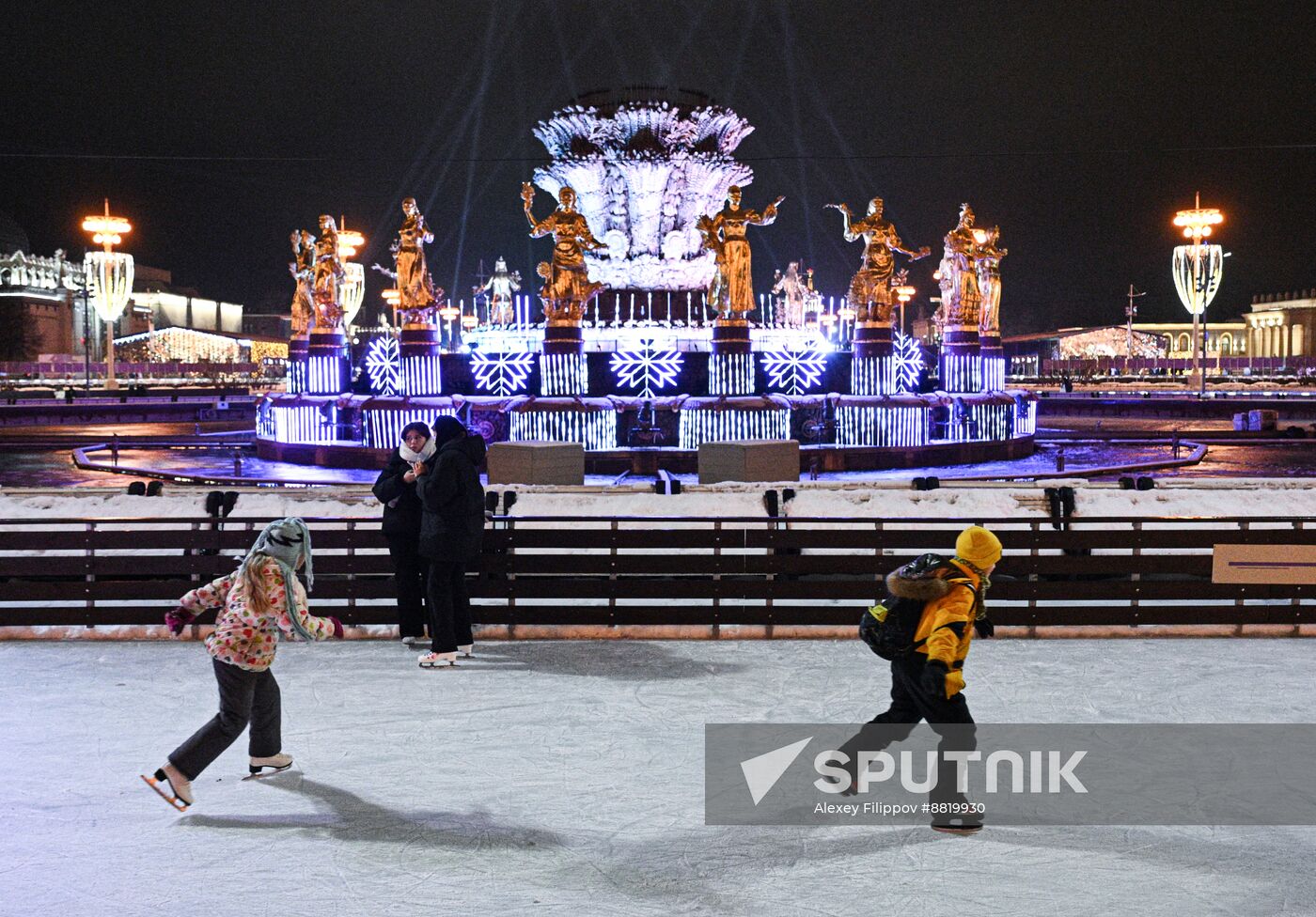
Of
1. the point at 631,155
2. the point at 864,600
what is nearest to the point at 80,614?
the point at 864,600

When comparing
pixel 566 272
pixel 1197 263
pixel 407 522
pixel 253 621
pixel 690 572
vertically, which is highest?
pixel 1197 263

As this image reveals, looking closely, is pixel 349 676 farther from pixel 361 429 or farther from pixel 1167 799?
pixel 361 429

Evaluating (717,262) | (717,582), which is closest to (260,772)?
(717,582)

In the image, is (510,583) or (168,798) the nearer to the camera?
(168,798)

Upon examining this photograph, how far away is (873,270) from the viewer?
88.3 ft

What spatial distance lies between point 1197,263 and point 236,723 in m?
63.2

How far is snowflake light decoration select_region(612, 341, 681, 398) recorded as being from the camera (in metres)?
26.0

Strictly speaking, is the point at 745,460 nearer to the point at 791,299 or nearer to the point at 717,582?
the point at 717,582

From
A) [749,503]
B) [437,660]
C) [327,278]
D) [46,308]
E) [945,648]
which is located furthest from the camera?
[46,308]

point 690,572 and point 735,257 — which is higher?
point 735,257

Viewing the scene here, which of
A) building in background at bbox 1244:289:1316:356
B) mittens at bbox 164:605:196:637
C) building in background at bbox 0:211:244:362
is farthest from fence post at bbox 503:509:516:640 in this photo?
building in background at bbox 1244:289:1316:356

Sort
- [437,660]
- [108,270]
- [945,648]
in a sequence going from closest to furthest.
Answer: [945,648]
[437,660]
[108,270]

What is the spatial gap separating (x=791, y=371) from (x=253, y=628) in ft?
67.5

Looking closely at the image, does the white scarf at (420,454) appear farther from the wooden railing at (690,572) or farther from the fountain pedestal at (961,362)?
the fountain pedestal at (961,362)
